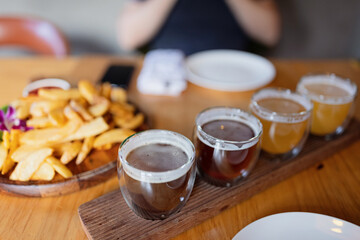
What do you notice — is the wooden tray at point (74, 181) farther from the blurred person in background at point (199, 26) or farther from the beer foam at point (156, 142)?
the blurred person in background at point (199, 26)

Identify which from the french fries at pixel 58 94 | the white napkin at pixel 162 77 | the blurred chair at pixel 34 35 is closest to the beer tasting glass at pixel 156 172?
the french fries at pixel 58 94

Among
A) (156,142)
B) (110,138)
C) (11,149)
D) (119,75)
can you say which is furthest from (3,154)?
(119,75)

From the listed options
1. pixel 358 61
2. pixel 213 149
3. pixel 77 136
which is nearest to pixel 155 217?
pixel 213 149

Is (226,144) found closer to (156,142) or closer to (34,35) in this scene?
(156,142)

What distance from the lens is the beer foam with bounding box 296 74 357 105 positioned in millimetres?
835

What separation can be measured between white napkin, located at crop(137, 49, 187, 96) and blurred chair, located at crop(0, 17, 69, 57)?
49cm

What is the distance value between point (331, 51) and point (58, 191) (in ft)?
8.21

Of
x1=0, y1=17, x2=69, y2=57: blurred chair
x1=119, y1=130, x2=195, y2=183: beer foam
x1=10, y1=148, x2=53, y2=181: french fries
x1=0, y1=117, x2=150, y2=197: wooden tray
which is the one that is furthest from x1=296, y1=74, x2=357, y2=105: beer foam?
x1=0, y1=17, x2=69, y2=57: blurred chair

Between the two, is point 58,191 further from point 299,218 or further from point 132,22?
point 132,22

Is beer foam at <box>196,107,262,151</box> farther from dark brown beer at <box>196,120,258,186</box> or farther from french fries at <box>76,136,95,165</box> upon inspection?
french fries at <box>76,136,95,165</box>

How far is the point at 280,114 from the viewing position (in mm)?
735

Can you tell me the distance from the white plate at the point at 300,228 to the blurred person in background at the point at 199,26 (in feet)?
4.07

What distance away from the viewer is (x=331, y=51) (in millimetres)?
2582

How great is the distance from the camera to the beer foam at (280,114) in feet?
2.42
